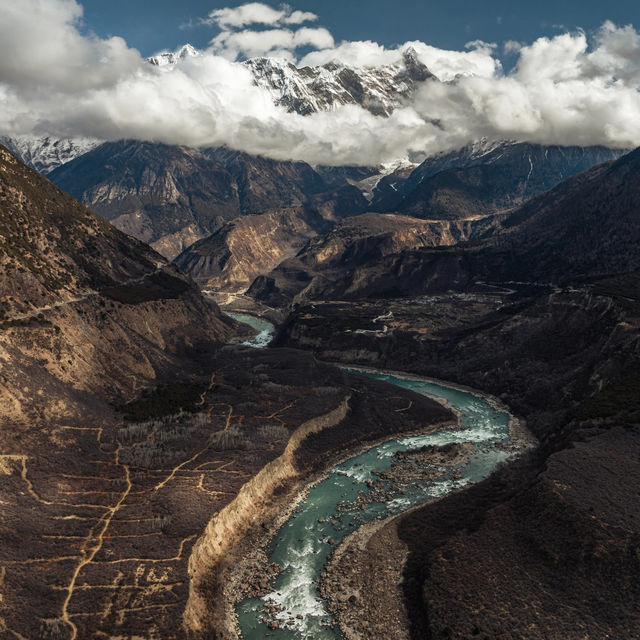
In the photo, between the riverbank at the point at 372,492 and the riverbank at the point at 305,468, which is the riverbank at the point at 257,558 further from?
the riverbank at the point at 372,492

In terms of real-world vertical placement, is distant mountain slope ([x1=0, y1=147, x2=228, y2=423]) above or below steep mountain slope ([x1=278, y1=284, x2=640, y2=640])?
above

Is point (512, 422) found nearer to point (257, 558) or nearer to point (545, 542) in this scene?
point (545, 542)

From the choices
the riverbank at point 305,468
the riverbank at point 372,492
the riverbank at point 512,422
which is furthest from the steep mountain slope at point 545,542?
the riverbank at point 305,468

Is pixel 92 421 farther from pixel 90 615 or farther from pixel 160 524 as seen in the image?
pixel 90 615

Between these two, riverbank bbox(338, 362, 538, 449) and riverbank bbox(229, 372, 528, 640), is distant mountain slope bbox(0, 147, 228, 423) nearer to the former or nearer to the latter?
riverbank bbox(229, 372, 528, 640)

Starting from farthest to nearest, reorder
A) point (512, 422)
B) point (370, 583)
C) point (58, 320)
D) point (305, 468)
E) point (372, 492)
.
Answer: point (512, 422) < point (58, 320) < point (305, 468) < point (372, 492) < point (370, 583)

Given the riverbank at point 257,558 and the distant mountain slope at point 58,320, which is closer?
the riverbank at point 257,558

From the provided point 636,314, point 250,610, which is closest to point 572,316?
point 636,314

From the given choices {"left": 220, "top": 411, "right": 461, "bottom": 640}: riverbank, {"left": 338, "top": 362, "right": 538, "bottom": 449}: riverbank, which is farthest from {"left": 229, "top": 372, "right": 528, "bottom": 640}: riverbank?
{"left": 338, "top": 362, "right": 538, "bottom": 449}: riverbank

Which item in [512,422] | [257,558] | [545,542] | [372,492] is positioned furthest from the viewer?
[512,422]

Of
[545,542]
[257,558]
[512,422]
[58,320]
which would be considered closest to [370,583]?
[257,558]
